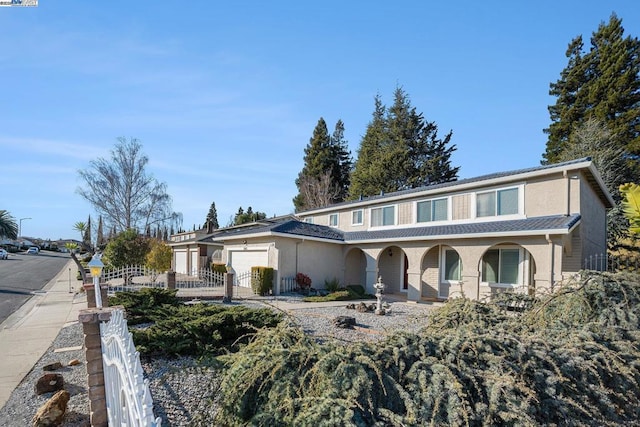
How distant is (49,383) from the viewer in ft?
17.0

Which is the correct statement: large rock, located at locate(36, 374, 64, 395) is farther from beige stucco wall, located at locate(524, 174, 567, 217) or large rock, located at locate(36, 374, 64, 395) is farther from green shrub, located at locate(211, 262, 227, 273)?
green shrub, located at locate(211, 262, 227, 273)

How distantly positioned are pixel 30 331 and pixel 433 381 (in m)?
10.9

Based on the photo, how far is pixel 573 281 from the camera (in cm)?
516

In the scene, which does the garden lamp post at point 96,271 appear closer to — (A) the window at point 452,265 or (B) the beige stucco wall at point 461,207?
(A) the window at point 452,265

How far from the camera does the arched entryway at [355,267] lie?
19875 mm

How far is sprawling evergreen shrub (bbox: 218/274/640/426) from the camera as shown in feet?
6.90

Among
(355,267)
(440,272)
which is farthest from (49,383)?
(355,267)

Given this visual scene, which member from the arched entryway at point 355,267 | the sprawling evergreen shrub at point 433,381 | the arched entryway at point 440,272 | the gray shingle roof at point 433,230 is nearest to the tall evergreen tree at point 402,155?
the arched entryway at point 355,267

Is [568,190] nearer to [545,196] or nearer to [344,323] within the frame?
[545,196]

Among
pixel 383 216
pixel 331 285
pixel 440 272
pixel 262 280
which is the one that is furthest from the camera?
pixel 383 216

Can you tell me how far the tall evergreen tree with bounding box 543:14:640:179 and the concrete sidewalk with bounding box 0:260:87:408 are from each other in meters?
32.2

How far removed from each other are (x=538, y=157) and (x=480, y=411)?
3643 centimetres

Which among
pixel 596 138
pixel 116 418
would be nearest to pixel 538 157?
pixel 596 138

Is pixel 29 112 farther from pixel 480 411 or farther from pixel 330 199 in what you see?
pixel 330 199
